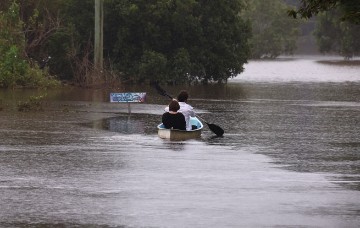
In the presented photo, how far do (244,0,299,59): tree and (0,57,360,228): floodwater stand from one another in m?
129

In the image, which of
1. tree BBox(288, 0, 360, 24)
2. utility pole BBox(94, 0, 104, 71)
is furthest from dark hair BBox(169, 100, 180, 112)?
utility pole BBox(94, 0, 104, 71)

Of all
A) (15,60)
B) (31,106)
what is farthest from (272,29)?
(31,106)

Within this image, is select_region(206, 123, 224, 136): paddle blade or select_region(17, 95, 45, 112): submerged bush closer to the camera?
select_region(206, 123, 224, 136): paddle blade

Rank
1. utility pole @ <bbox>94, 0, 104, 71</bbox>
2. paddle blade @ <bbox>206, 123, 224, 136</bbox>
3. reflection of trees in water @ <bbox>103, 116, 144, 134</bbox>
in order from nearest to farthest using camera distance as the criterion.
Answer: paddle blade @ <bbox>206, 123, 224, 136</bbox>
reflection of trees in water @ <bbox>103, 116, 144, 134</bbox>
utility pole @ <bbox>94, 0, 104, 71</bbox>

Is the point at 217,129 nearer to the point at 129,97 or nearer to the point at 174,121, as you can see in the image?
the point at 174,121

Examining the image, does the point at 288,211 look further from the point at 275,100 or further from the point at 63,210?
the point at 275,100

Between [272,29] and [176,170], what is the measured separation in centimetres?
15014

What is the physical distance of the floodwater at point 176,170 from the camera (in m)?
13.1

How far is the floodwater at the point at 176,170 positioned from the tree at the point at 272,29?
129 meters

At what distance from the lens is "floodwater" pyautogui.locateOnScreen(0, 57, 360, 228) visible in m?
13.1

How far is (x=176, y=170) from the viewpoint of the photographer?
17.7 metres

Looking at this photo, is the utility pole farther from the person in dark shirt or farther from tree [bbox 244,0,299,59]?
tree [bbox 244,0,299,59]

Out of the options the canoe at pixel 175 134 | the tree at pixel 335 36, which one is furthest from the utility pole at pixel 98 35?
the tree at pixel 335 36

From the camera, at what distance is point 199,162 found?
62.4ft
